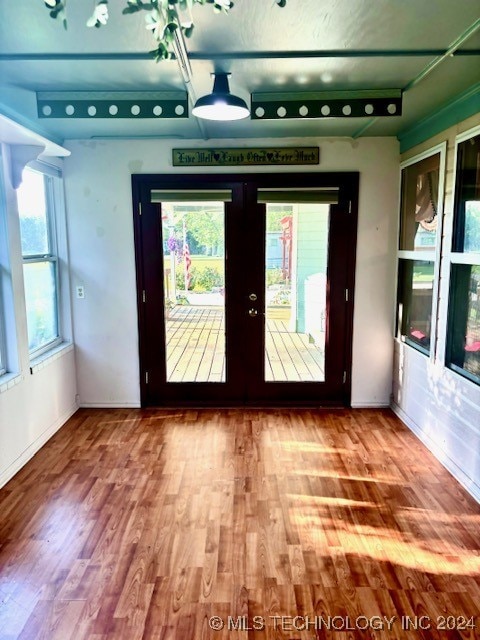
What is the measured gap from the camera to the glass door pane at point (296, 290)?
4.34 meters

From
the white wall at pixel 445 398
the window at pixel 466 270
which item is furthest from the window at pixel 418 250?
the window at pixel 466 270

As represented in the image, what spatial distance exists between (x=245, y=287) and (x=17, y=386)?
219 centimetres

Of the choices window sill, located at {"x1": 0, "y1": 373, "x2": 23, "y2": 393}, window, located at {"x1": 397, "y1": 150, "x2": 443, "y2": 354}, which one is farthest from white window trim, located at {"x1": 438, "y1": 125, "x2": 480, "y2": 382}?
window sill, located at {"x1": 0, "y1": 373, "x2": 23, "y2": 393}

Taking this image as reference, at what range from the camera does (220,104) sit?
254 centimetres

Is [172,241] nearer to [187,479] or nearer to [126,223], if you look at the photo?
[126,223]

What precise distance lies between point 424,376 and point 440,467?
765mm

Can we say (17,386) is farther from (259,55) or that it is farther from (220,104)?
(259,55)

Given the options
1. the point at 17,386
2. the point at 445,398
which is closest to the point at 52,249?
the point at 17,386

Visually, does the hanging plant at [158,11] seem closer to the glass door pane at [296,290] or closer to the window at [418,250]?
the window at [418,250]

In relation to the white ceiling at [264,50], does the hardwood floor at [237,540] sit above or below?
below

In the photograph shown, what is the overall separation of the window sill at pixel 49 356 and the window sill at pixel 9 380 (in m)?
0.21

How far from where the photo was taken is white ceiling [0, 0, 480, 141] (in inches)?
78.2

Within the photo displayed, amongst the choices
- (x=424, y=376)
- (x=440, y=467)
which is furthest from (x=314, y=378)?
(x=440, y=467)

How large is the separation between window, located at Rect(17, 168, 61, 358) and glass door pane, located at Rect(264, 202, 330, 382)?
2.07 metres
